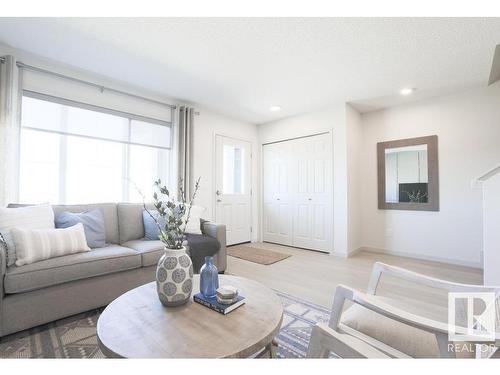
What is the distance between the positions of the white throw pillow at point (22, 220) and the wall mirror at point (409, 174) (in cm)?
429

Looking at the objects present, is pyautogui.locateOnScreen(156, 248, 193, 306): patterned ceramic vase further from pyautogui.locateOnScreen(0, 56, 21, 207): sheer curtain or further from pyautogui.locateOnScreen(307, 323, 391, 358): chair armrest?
pyautogui.locateOnScreen(0, 56, 21, 207): sheer curtain

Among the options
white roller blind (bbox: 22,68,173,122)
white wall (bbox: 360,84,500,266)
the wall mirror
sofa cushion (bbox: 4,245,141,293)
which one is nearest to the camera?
sofa cushion (bbox: 4,245,141,293)

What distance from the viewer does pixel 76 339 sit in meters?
1.57

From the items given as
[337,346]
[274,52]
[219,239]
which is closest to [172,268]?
[337,346]

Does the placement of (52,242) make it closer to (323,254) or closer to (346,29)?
(346,29)

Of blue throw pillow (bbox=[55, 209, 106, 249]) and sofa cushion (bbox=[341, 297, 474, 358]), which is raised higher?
blue throw pillow (bbox=[55, 209, 106, 249])

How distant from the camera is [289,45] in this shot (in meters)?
2.19

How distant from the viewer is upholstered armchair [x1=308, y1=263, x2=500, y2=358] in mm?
742

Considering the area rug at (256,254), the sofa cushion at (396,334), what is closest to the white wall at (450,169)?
the area rug at (256,254)

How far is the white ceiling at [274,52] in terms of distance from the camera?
76.3 inches

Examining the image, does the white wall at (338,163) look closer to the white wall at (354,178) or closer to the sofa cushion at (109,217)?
the white wall at (354,178)

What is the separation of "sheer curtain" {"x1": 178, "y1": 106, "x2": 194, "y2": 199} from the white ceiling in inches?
15.1

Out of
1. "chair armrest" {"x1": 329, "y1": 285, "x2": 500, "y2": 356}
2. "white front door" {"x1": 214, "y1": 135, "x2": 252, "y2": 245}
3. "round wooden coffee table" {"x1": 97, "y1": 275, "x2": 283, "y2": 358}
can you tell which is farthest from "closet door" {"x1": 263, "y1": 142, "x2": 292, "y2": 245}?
"chair armrest" {"x1": 329, "y1": 285, "x2": 500, "y2": 356}
